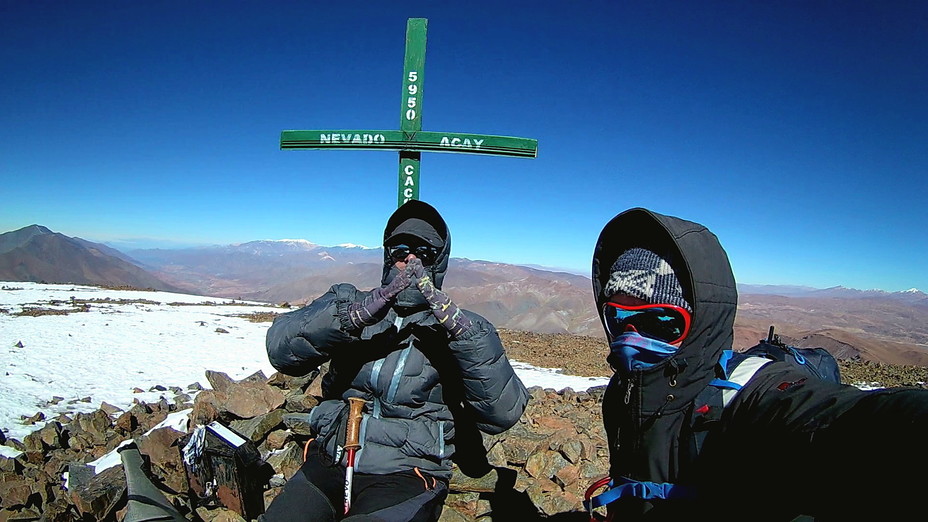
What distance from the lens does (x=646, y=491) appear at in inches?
59.0

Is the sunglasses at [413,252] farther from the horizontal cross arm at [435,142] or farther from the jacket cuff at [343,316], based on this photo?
the horizontal cross arm at [435,142]

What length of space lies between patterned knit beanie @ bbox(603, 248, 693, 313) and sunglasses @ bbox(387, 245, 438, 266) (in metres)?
1.78

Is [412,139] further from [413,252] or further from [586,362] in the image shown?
[586,362]

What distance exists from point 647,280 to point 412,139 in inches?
108

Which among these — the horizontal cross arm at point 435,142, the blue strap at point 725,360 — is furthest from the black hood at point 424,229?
the blue strap at point 725,360

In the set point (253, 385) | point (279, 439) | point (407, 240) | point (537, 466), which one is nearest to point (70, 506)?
point (279, 439)

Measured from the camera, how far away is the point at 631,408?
1641 millimetres

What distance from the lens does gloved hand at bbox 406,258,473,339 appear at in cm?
259

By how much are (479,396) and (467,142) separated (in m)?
2.07

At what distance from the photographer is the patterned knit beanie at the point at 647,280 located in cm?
155

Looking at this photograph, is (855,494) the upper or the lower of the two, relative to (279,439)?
upper

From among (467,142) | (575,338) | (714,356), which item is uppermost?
(467,142)

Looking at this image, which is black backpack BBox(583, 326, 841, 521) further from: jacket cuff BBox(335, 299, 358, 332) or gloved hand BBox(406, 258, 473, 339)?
jacket cuff BBox(335, 299, 358, 332)

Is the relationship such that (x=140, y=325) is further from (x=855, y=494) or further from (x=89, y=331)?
(x=855, y=494)
